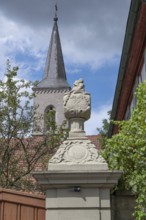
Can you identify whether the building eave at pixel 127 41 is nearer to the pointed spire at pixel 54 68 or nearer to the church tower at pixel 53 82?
the church tower at pixel 53 82

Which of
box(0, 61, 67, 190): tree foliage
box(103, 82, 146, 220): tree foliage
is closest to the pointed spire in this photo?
box(0, 61, 67, 190): tree foliage

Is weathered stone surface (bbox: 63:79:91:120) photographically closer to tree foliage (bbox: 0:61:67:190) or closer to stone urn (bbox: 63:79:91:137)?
stone urn (bbox: 63:79:91:137)

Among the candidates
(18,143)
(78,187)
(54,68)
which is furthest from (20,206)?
(54,68)

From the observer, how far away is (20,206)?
22.7 feet

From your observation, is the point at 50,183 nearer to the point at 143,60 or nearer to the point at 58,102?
the point at 143,60

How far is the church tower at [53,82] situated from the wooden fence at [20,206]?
51291mm

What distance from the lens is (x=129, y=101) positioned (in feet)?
74.3

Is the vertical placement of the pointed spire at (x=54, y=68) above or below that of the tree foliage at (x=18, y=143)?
above

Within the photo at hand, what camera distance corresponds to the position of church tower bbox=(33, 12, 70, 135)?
5981cm

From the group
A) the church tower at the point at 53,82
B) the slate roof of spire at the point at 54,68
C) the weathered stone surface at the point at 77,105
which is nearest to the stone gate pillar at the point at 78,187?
the weathered stone surface at the point at 77,105

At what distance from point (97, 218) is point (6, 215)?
1.55 metres

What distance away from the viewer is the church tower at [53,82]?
196ft

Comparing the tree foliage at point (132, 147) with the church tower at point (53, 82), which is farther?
the church tower at point (53, 82)

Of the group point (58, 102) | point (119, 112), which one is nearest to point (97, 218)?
point (119, 112)
